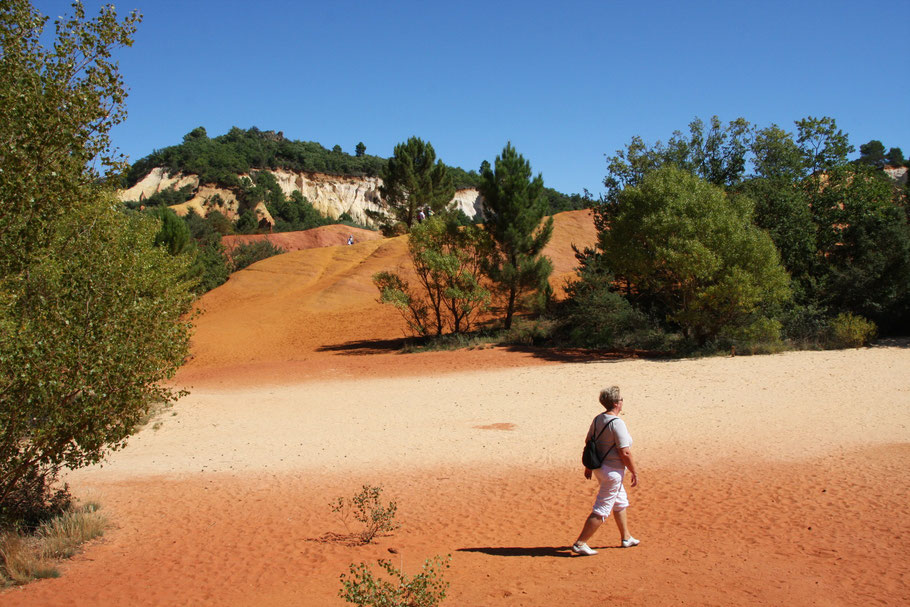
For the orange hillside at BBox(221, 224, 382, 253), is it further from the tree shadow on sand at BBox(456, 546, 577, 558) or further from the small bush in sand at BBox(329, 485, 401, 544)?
the tree shadow on sand at BBox(456, 546, 577, 558)

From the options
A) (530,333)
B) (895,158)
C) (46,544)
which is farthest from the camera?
(895,158)

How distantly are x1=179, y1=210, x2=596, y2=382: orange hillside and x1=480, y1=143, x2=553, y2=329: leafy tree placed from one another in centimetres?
563

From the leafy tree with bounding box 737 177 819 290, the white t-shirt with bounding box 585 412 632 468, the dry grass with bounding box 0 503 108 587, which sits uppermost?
the leafy tree with bounding box 737 177 819 290

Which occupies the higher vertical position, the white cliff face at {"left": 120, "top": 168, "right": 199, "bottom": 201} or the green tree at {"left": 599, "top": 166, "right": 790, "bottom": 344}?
the white cliff face at {"left": 120, "top": 168, "right": 199, "bottom": 201}

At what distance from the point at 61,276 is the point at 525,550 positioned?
576 cm

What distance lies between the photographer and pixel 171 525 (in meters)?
8.35

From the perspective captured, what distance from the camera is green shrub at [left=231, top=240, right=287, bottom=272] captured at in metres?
46.1

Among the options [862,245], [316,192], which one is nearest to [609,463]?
[862,245]

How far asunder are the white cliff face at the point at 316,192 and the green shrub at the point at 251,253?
20082 mm

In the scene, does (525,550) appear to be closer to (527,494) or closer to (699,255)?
(527,494)

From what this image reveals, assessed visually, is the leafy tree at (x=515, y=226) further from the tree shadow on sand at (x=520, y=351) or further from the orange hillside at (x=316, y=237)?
the orange hillside at (x=316, y=237)

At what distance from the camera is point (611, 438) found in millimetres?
6258

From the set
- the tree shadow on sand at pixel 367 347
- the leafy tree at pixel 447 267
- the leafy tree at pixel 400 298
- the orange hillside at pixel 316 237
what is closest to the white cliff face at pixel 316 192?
the orange hillside at pixel 316 237

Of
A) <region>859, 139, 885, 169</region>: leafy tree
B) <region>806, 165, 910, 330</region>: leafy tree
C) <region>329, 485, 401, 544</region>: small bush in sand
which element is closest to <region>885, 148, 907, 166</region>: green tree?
<region>859, 139, 885, 169</region>: leafy tree
